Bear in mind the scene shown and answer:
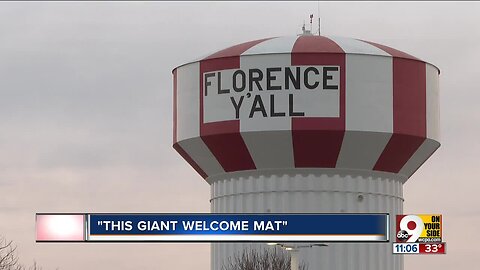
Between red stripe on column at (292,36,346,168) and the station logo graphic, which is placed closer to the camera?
the station logo graphic

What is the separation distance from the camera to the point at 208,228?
48594 millimetres

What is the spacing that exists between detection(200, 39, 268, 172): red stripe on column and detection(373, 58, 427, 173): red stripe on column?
4562mm

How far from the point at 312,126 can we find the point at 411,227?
21.9 feet

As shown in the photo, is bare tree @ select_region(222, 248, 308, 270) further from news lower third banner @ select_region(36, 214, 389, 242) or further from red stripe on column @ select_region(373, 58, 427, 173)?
news lower third banner @ select_region(36, 214, 389, 242)

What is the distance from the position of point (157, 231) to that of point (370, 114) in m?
14.3

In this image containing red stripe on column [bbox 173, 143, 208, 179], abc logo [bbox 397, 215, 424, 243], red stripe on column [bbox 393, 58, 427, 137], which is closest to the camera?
abc logo [bbox 397, 215, 424, 243]

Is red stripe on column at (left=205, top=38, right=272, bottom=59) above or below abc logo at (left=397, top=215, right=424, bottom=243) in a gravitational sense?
above

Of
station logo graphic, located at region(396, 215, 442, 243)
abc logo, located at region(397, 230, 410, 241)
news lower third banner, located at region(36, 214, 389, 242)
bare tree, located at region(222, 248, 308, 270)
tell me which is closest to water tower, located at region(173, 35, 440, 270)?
bare tree, located at region(222, 248, 308, 270)

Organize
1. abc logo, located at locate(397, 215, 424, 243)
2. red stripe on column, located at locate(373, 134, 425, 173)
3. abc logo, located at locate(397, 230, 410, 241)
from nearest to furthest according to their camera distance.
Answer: abc logo, located at locate(397, 215, 424, 243) < abc logo, located at locate(397, 230, 410, 241) < red stripe on column, located at locate(373, 134, 425, 173)

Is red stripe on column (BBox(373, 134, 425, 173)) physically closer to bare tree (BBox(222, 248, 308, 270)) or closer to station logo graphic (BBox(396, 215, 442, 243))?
bare tree (BBox(222, 248, 308, 270))

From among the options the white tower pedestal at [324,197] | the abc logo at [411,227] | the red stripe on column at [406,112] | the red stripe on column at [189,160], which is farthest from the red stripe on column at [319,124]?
the abc logo at [411,227]

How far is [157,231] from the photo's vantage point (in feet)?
158

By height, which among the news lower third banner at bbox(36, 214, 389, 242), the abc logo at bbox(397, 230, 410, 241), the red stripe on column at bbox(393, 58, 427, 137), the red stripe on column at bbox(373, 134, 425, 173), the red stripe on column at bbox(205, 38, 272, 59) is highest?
the red stripe on column at bbox(205, 38, 272, 59)

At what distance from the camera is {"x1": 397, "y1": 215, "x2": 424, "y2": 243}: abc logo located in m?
54.2
